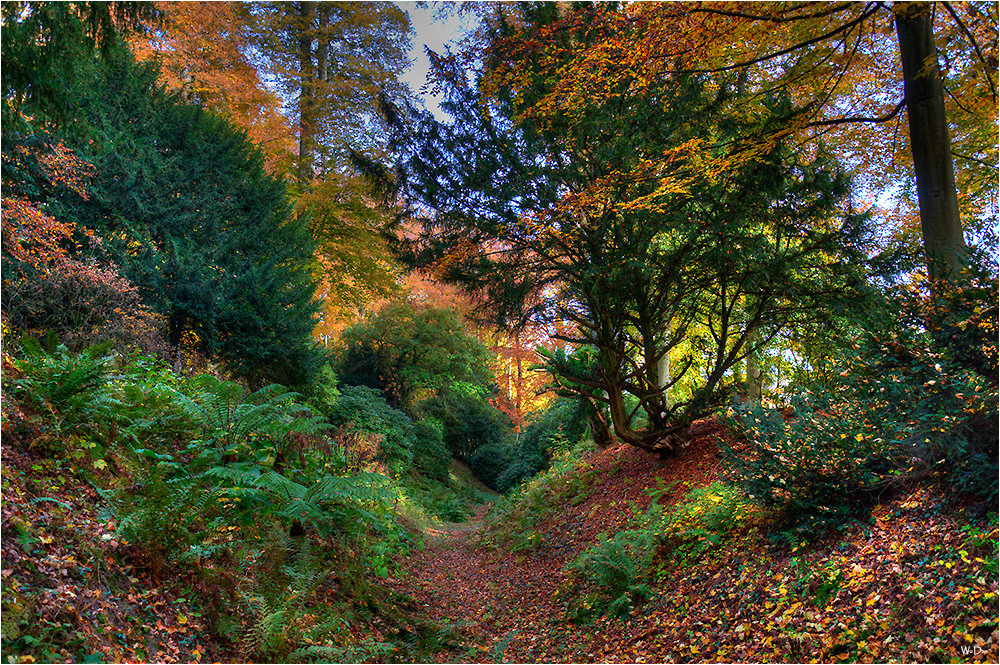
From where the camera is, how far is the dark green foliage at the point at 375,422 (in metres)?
12.4

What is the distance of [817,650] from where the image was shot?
3.35m

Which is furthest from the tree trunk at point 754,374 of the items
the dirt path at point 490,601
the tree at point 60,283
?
the tree at point 60,283

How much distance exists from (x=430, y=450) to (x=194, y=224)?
9737 millimetres

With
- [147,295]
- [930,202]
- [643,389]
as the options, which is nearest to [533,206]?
[643,389]

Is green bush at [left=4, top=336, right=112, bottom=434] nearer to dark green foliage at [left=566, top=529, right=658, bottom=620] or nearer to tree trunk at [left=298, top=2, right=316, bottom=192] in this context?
dark green foliage at [left=566, top=529, right=658, bottom=620]

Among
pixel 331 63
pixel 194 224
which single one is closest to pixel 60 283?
pixel 194 224

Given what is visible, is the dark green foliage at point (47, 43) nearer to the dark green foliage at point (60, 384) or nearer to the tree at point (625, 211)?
the dark green foliage at point (60, 384)

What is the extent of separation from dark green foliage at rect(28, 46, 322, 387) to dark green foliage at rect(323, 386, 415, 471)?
2.29 m

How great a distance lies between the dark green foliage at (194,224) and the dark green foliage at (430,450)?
6176 millimetres

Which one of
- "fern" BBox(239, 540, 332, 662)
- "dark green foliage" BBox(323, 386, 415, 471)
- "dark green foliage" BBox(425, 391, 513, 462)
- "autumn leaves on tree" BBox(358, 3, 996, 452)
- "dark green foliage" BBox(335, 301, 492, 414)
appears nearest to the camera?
"fern" BBox(239, 540, 332, 662)

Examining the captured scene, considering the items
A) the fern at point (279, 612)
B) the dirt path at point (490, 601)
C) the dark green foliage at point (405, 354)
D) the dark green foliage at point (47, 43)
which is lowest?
the dirt path at point (490, 601)

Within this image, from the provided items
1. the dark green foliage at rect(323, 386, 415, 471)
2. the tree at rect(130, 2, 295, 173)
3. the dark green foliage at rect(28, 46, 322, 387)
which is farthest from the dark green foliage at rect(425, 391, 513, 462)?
the tree at rect(130, 2, 295, 173)

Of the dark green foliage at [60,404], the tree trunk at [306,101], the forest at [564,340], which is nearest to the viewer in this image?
the forest at [564,340]

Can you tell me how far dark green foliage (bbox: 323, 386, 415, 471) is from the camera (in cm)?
1243
